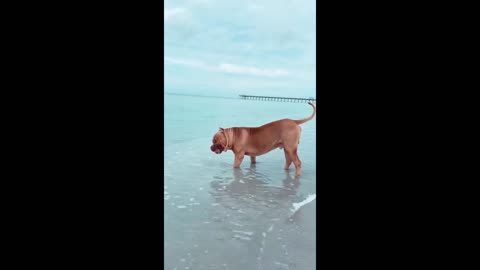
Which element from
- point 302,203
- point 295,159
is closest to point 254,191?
point 302,203

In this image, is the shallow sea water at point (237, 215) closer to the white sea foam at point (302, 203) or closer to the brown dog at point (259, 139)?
the white sea foam at point (302, 203)

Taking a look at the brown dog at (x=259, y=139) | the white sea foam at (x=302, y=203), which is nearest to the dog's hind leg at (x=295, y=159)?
the brown dog at (x=259, y=139)

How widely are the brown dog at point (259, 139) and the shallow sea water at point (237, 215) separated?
0.15 m

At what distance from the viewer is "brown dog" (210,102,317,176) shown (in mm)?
2322

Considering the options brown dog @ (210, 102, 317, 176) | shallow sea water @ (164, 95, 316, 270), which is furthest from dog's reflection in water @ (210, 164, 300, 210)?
brown dog @ (210, 102, 317, 176)

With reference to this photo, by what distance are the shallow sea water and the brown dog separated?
154 millimetres

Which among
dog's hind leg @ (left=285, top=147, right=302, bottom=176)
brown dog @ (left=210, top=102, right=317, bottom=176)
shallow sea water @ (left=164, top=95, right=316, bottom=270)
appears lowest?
shallow sea water @ (left=164, top=95, right=316, bottom=270)

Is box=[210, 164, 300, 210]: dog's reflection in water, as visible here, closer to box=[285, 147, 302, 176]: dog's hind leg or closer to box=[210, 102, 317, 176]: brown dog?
box=[285, 147, 302, 176]: dog's hind leg

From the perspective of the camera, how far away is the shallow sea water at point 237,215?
3.35ft
